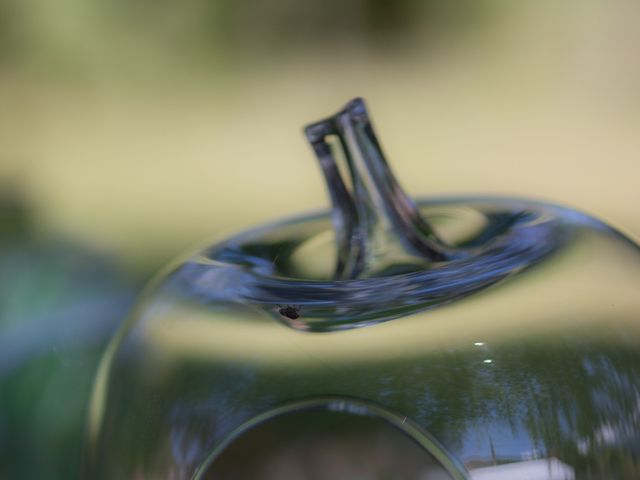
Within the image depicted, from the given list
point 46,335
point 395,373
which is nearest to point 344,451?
point 395,373

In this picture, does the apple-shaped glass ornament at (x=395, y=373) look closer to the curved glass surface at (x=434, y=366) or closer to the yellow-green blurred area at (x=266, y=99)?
the curved glass surface at (x=434, y=366)

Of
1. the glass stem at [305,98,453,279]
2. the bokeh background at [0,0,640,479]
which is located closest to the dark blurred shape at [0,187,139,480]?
the bokeh background at [0,0,640,479]

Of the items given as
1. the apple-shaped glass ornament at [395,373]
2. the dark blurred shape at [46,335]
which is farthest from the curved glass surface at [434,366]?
the dark blurred shape at [46,335]

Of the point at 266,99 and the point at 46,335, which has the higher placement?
the point at 266,99

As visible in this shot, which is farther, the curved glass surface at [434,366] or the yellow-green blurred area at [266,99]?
the yellow-green blurred area at [266,99]

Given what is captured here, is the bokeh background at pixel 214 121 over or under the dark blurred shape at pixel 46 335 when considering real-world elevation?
over

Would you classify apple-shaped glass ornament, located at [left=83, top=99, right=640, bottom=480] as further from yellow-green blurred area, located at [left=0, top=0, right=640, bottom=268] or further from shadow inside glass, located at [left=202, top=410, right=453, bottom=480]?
yellow-green blurred area, located at [left=0, top=0, right=640, bottom=268]

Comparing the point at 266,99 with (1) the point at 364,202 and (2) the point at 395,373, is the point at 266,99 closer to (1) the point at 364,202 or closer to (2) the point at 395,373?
(1) the point at 364,202
